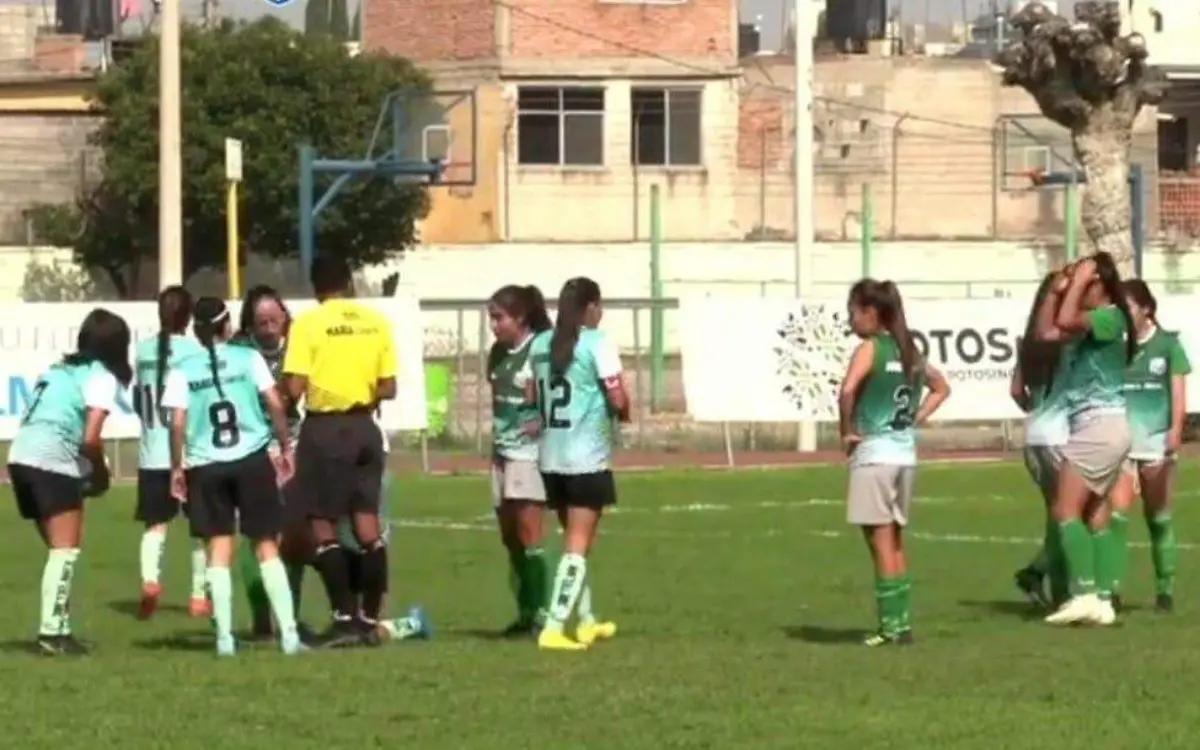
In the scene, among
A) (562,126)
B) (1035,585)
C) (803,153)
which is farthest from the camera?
(562,126)

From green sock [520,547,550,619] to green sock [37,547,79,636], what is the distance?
2.43m

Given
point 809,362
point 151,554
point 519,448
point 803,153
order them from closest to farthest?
1. point 519,448
2. point 151,554
3. point 809,362
4. point 803,153

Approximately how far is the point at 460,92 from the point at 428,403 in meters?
26.3

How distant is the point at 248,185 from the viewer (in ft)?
197

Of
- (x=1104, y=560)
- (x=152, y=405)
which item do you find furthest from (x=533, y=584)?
(x=1104, y=560)

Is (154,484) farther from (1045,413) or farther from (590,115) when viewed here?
(590,115)

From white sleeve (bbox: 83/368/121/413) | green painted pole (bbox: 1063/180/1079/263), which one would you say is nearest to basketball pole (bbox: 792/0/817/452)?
green painted pole (bbox: 1063/180/1079/263)

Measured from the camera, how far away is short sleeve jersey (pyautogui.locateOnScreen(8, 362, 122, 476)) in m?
14.5

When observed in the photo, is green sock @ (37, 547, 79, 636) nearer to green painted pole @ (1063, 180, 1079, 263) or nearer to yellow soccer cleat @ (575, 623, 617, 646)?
yellow soccer cleat @ (575, 623, 617, 646)

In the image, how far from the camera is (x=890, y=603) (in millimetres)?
14594

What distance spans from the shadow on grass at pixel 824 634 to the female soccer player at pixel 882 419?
2.00ft

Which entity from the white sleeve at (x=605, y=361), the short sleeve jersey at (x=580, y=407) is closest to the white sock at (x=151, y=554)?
the short sleeve jersey at (x=580, y=407)

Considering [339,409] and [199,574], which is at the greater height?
[339,409]

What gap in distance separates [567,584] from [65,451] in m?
2.61
